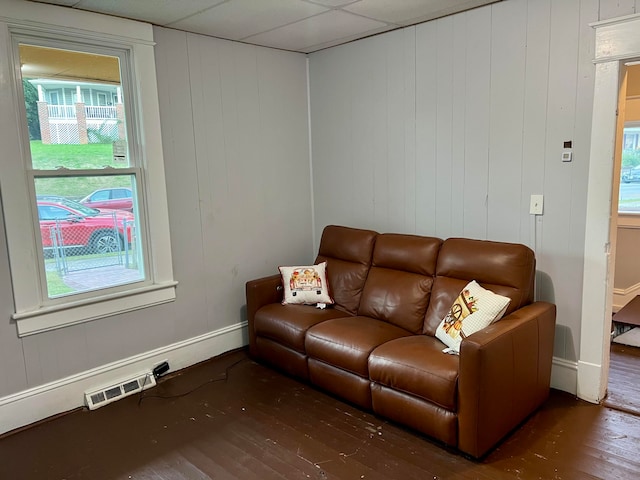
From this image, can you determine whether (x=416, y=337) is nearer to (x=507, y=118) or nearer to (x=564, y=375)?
(x=564, y=375)

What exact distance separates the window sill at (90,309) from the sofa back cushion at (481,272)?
1857mm

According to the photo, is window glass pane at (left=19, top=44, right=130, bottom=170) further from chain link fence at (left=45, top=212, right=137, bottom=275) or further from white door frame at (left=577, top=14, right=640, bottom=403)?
white door frame at (left=577, top=14, right=640, bottom=403)

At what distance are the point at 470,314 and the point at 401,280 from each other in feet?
2.31

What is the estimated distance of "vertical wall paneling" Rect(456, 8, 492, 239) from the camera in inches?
121

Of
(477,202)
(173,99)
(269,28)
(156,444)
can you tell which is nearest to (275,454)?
(156,444)

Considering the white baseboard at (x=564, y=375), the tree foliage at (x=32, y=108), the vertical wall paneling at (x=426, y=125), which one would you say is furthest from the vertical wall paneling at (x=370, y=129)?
the tree foliage at (x=32, y=108)

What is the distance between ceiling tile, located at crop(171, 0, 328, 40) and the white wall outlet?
1759 mm

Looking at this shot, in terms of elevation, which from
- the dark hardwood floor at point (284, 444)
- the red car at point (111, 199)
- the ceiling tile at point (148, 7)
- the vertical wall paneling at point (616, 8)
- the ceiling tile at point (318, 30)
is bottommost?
the dark hardwood floor at point (284, 444)

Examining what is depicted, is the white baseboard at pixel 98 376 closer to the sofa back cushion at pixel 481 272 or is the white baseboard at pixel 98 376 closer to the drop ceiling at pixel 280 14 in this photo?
the sofa back cushion at pixel 481 272

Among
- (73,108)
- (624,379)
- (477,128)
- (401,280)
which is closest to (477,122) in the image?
(477,128)

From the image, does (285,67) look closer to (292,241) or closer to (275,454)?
(292,241)

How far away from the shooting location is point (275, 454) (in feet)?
8.04

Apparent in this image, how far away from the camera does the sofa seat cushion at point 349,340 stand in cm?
277

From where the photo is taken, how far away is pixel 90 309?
120 inches
